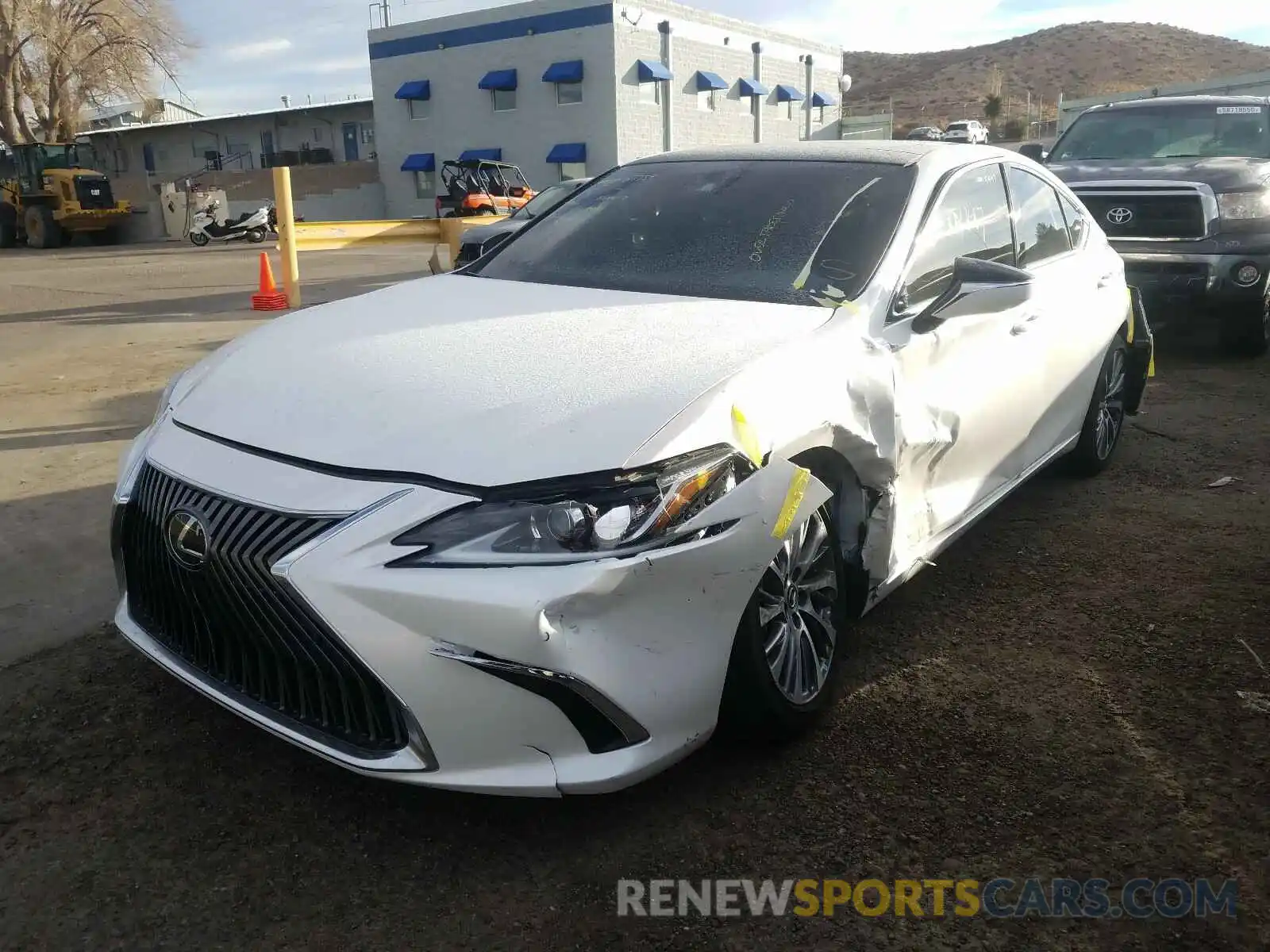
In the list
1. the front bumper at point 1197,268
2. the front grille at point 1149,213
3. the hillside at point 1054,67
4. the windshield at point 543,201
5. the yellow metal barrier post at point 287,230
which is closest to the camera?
the front bumper at point 1197,268

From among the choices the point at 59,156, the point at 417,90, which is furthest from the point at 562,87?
the point at 59,156

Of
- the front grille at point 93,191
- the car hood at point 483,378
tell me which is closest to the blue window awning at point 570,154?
the front grille at point 93,191

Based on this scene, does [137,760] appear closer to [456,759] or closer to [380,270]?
[456,759]

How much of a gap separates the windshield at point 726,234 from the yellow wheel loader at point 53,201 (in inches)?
1140

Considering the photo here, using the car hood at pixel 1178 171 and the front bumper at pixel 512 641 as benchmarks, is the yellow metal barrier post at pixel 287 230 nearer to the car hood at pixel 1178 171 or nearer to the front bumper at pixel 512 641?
the car hood at pixel 1178 171

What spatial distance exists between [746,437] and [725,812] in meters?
0.96

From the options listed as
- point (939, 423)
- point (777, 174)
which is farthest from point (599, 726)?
point (777, 174)

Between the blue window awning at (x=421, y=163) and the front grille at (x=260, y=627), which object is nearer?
the front grille at (x=260, y=627)

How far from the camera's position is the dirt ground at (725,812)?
231 centimetres

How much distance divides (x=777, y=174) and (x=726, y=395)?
161 cm

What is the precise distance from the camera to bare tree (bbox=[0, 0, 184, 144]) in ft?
129

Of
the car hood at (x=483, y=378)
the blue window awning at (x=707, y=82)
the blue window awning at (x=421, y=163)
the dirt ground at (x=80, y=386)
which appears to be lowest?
the dirt ground at (x=80, y=386)

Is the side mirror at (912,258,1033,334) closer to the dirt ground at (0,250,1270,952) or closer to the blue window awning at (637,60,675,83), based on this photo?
the dirt ground at (0,250,1270,952)

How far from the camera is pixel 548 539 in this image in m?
2.27
